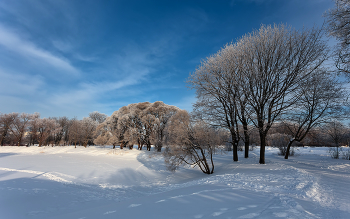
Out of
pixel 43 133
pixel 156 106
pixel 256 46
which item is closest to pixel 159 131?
pixel 156 106

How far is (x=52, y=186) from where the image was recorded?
858 centimetres

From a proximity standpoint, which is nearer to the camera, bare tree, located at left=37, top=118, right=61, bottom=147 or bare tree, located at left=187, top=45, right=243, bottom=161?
bare tree, located at left=187, top=45, right=243, bottom=161

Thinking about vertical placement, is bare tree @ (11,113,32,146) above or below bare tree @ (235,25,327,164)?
below

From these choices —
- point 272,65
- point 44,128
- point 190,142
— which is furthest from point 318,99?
point 44,128

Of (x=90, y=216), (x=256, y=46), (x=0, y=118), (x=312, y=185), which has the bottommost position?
(x=90, y=216)

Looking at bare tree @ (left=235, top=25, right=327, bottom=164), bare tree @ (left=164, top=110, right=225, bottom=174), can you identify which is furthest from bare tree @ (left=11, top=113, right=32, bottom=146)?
bare tree @ (left=235, top=25, right=327, bottom=164)

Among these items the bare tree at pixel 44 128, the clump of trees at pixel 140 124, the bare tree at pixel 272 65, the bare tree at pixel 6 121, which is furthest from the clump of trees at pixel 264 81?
the bare tree at pixel 6 121

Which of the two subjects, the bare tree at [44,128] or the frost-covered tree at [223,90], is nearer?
the frost-covered tree at [223,90]

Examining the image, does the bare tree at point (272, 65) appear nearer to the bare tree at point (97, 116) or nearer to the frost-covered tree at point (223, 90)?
the frost-covered tree at point (223, 90)

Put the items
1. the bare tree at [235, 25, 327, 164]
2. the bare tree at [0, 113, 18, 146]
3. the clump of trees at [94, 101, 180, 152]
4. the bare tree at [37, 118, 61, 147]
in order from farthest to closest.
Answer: the bare tree at [37, 118, 61, 147] < the bare tree at [0, 113, 18, 146] < the clump of trees at [94, 101, 180, 152] < the bare tree at [235, 25, 327, 164]

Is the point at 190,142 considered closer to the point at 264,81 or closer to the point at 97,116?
the point at 264,81

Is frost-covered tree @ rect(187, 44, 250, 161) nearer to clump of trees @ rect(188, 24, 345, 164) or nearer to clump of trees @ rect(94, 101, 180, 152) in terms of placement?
clump of trees @ rect(188, 24, 345, 164)

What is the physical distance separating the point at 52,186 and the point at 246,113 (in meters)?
14.5

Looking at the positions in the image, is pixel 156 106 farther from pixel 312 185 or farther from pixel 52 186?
pixel 312 185
